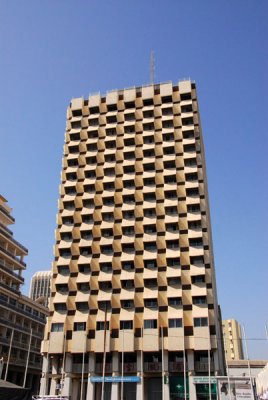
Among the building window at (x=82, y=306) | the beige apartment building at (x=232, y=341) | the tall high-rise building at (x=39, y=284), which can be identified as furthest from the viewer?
the tall high-rise building at (x=39, y=284)

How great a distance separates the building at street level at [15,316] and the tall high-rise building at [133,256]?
15.7 m

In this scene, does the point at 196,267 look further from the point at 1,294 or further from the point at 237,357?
the point at 237,357

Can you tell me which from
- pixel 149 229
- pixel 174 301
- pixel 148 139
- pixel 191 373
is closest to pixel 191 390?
pixel 191 373

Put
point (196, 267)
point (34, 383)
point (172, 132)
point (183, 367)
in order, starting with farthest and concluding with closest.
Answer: point (34, 383) < point (172, 132) < point (196, 267) < point (183, 367)

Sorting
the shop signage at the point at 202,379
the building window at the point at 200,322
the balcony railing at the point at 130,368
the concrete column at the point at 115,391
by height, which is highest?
the building window at the point at 200,322

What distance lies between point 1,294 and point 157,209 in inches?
1338

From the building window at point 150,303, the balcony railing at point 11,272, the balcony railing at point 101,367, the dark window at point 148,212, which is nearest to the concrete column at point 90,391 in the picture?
the balcony railing at point 101,367

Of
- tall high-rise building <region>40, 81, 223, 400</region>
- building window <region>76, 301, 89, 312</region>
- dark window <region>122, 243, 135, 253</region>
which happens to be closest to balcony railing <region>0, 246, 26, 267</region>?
tall high-rise building <region>40, 81, 223, 400</region>

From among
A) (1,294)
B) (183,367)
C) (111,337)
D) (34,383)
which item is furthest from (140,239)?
(34,383)

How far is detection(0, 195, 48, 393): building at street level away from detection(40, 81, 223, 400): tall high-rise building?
15670 mm

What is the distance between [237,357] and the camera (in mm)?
161000

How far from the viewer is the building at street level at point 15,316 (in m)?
77.2

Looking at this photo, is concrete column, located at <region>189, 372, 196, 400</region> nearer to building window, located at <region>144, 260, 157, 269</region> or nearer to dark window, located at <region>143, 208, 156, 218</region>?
building window, located at <region>144, 260, 157, 269</region>

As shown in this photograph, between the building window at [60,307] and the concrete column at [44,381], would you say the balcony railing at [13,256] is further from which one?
the concrete column at [44,381]
